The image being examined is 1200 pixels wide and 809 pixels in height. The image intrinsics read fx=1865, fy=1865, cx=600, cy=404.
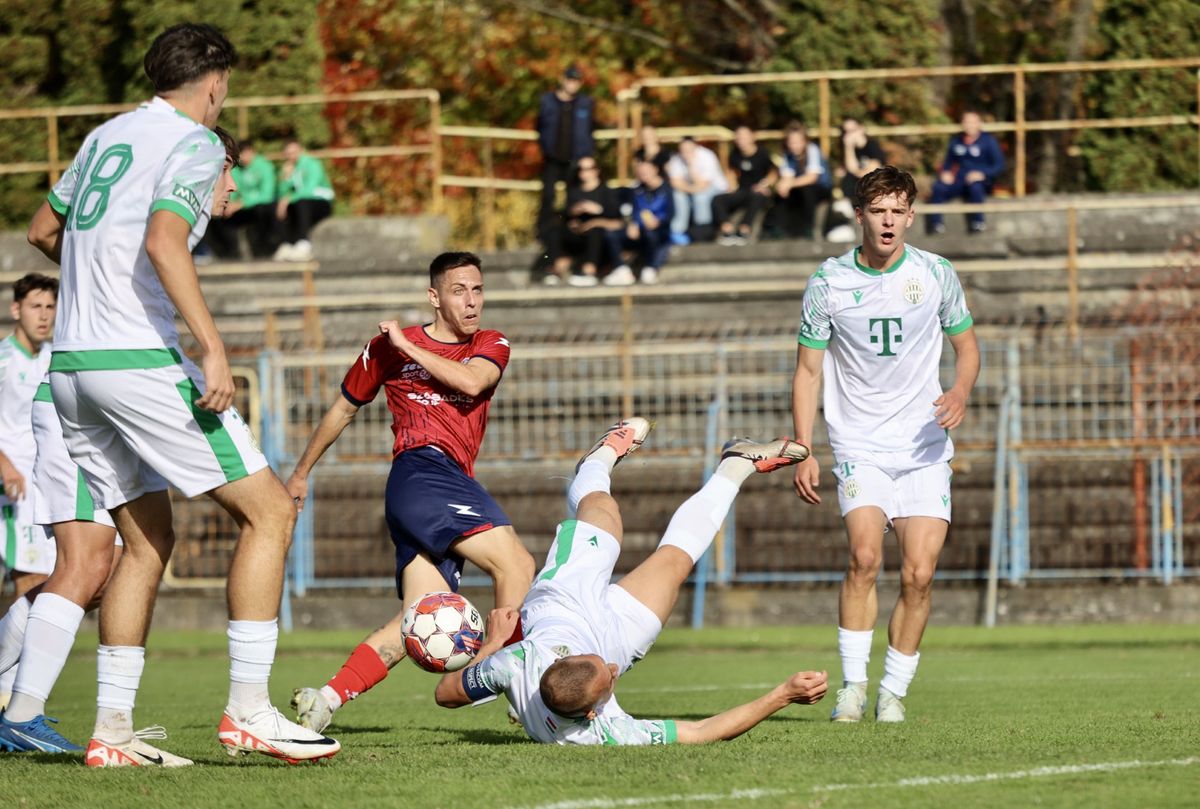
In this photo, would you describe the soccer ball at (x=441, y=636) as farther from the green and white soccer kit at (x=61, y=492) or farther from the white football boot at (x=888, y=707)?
the white football boot at (x=888, y=707)

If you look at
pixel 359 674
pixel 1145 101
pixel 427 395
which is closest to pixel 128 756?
pixel 359 674

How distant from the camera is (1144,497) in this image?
16297mm

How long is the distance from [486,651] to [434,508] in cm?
92

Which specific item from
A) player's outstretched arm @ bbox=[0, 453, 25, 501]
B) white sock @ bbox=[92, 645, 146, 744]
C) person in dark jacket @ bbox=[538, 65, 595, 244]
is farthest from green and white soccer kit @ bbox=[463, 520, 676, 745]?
person in dark jacket @ bbox=[538, 65, 595, 244]

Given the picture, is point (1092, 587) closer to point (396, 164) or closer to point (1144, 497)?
point (1144, 497)

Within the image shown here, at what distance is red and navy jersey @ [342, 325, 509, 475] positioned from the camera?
8.84 meters

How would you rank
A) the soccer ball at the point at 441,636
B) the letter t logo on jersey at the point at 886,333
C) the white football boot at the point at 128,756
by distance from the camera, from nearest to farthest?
the white football boot at the point at 128,756 → the soccer ball at the point at 441,636 → the letter t logo on jersey at the point at 886,333

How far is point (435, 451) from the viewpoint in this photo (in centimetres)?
879

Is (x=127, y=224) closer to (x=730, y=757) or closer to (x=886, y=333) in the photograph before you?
(x=730, y=757)

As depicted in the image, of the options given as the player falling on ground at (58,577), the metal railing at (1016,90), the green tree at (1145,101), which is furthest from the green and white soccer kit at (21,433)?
the green tree at (1145,101)

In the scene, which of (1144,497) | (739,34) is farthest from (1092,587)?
(739,34)

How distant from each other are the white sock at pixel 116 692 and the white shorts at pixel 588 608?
160 cm

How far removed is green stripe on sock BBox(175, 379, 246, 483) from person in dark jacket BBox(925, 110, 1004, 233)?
667 inches

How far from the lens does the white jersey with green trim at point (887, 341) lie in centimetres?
895
